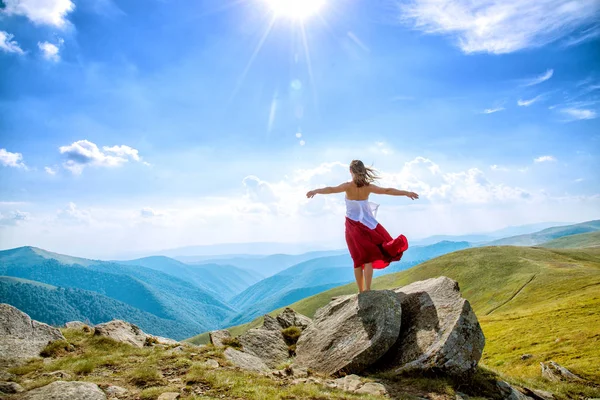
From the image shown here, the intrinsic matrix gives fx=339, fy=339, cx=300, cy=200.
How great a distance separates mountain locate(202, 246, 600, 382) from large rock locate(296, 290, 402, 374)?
8974 mm

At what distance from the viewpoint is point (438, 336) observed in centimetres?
1316

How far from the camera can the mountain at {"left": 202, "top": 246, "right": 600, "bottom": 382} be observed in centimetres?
3569

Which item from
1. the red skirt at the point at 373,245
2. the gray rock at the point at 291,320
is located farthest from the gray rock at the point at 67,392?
the gray rock at the point at 291,320

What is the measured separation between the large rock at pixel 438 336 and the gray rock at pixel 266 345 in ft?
18.1

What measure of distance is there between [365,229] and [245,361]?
802 centimetres

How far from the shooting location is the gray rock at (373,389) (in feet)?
36.0

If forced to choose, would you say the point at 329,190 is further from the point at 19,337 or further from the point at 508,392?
the point at 19,337

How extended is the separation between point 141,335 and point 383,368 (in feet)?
46.1

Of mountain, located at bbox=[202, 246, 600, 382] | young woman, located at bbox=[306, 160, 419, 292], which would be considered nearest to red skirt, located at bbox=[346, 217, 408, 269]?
young woman, located at bbox=[306, 160, 419, 292]

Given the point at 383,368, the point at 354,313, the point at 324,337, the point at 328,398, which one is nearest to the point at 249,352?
the point at 324,337

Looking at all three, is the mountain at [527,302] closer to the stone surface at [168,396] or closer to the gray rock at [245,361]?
the gray rock at [245,361]

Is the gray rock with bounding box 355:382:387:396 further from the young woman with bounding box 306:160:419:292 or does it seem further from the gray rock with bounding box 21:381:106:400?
the gray rock with bounding box 21:381:106:400

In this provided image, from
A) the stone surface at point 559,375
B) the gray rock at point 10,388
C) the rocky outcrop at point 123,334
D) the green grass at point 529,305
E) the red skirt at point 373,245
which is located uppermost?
the red skirt at point 373,245

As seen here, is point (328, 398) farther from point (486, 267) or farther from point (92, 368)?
point (486, 267)
